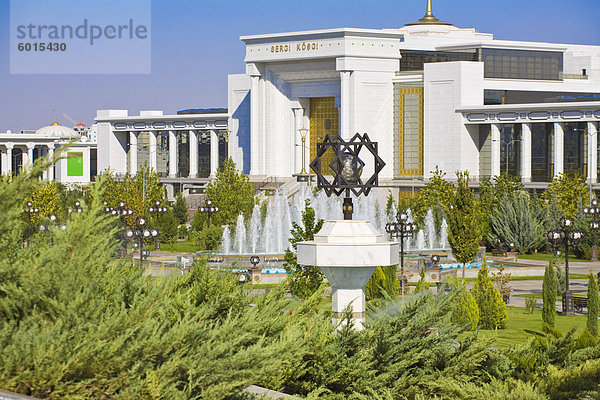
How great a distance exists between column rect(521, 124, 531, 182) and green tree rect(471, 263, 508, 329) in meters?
45.8

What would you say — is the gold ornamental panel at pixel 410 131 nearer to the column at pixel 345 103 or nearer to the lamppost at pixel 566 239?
the column at pixel 345 103

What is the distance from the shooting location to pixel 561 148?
68.4 m

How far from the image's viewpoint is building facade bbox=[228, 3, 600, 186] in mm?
70312

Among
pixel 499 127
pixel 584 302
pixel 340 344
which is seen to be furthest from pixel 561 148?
pixel 340 344

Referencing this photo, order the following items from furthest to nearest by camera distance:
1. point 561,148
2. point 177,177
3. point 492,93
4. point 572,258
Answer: point 177,177 → point 492,93 → point 561,148 → point 572,258

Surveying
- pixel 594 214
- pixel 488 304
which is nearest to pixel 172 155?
pixel 594 214

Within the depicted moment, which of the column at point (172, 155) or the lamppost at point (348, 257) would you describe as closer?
the lamppost at point (348, 257)

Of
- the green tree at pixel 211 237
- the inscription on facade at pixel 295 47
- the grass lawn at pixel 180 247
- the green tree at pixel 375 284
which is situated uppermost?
the inscription on facade at pixel 295 47

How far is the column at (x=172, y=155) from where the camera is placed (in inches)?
3484

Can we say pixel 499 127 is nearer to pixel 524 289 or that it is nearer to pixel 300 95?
pixel 300 95

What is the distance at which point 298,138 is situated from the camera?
76.7 m

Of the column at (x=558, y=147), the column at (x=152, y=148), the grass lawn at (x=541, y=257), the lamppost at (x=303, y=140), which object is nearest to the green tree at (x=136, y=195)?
the lamppost at (x=303, y=140)

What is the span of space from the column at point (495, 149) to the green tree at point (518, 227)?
21.0 meters

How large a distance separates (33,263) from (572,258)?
42.6m
